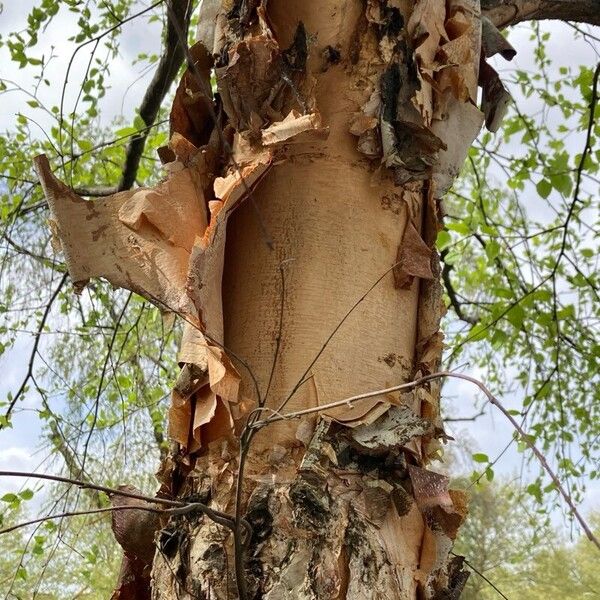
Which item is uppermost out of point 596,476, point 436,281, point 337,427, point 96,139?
point 96,139

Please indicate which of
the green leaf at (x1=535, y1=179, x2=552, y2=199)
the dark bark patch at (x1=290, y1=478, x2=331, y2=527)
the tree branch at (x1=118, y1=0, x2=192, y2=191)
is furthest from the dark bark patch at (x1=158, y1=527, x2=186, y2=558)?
the green leaf at (x1=535, y1=179, x2=552, y2=199)

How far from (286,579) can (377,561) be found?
0.11 meters

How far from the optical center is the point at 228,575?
2.87 feet

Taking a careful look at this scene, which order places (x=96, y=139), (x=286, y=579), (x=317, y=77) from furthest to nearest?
(x=96, y=139), (x=317, y=77), (x=286, y=579)

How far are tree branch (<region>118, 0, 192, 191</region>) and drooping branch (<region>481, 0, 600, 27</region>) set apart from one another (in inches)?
28.6

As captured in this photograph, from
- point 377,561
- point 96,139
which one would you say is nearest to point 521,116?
point 96,139

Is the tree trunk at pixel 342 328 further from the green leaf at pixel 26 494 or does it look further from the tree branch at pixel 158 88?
the green leaf at pixel 26 494

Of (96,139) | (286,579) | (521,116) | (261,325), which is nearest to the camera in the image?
(286,579)

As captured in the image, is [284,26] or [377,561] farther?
[284,26]

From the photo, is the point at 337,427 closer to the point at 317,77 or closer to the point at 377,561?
the point at 377,561

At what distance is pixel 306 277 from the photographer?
1.02 metres

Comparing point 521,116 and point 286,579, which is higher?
point 521,116

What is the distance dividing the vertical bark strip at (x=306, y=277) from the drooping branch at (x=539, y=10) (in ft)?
1.34

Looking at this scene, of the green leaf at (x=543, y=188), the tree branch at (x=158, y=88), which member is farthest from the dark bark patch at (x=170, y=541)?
the green leaf at (x=543, y=188)
